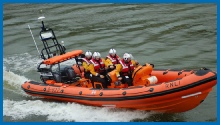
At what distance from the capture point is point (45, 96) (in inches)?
365

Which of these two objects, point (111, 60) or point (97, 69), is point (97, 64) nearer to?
point (97, 69)

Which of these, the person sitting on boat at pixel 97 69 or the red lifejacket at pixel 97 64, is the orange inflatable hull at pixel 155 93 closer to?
the person sitting on boat at pixel 97 69

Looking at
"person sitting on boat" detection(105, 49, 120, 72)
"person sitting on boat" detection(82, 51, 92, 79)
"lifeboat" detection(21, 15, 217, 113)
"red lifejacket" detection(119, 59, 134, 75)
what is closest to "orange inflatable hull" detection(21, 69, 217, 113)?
"lifeboat" detection(21, 15, 217, 113)

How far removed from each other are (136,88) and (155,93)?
47 centimetres

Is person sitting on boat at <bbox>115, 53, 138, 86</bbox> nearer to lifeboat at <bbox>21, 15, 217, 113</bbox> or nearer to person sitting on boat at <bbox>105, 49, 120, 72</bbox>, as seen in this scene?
lifeboat at <bbox>21, 15, 217, 113</bbox>

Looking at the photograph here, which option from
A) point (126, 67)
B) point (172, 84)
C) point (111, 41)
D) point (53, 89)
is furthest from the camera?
point (111, 41)

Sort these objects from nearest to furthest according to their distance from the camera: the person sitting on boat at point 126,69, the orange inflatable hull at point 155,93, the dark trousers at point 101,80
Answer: the orange inflatable hull at point 155,93 < the person sitting on boat at point 126,69 < the dark trousers at point 101,80

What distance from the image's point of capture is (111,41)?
14.3m

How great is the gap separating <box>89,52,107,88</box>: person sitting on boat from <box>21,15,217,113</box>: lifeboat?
10 centimetres

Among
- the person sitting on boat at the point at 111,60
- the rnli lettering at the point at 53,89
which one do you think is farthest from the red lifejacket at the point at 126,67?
the rnli lettering at the point at 53,89

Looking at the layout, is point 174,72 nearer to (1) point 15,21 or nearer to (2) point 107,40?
(2) point 107,40

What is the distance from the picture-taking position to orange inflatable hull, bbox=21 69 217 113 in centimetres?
732

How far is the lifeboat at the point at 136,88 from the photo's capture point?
7.36 m

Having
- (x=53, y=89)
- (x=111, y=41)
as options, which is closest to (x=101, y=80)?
(x=53, y=89)
